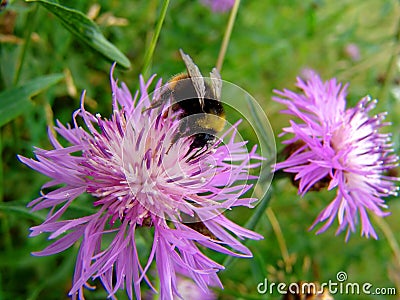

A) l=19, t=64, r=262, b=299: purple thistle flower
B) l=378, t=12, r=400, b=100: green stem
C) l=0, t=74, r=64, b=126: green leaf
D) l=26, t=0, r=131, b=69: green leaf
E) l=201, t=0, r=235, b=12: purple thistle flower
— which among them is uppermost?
l=201, t=0, r=235, b=12: purple thistle flower

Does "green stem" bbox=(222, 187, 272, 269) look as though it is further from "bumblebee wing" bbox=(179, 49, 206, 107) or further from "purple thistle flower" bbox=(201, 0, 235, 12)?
"purple thistle flower" bbox=(201, 0, 235, 12)

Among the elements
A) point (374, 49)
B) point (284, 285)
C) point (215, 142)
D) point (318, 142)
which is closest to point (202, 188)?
point (215, 142)

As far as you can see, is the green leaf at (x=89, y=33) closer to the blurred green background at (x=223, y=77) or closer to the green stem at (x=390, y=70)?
the blurred green background at (x=223, y=77)

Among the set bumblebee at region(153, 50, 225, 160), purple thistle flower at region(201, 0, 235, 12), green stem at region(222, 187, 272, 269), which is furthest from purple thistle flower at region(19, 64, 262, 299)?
purple thistle flower at region(201, 0, 235, 12)

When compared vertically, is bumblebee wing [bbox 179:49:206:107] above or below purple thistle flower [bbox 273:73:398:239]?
below

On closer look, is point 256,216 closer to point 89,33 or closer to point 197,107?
point 197,107

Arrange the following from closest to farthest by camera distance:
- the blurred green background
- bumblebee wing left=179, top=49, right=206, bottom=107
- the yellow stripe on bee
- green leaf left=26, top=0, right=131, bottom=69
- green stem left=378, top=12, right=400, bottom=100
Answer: bumblebee wing left=179, top=49, right=206, bottom=107, the yellow stripe on bee, green leaf left=26, top=0, right=131, bottom=69, the blurred green background, green stem left=378, top=12, right=400, bottom=100

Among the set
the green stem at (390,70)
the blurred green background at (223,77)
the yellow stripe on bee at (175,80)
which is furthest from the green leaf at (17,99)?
the green stem at (390,70)

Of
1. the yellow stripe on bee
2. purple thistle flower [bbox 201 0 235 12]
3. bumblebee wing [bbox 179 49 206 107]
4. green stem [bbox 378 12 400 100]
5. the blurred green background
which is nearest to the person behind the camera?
bumblebee wing [bbox 179 49 206 107]
